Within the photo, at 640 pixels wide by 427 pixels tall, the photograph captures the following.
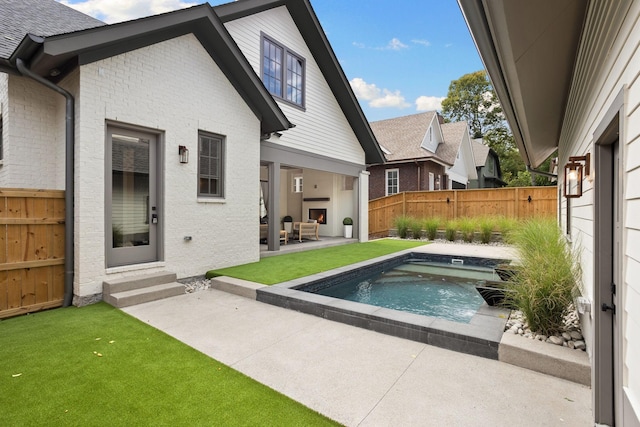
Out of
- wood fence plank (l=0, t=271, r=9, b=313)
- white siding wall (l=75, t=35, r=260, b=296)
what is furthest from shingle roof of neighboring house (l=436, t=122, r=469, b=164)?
wood fence plank (l=0, t=271, r=9, b=313)

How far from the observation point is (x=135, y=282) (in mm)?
5387

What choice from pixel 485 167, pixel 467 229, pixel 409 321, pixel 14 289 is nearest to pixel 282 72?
pixel 14 289

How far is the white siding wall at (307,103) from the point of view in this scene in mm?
8492

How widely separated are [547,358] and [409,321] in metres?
1.37

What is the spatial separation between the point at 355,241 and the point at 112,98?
358 inches

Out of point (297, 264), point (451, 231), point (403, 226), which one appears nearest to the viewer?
point (297, 264)

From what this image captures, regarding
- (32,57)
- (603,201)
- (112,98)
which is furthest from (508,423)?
(32,57)

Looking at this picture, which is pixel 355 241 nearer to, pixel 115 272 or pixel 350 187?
pixel 350 187

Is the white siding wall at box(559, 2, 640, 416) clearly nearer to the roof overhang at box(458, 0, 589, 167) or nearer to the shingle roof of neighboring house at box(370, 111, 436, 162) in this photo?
the roof overhang at box(458, 0, 589, 167)

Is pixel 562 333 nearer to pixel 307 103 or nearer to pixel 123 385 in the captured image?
pixel 123 385

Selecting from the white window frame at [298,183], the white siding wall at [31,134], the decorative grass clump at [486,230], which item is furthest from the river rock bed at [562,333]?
the white window frame at [298,183]

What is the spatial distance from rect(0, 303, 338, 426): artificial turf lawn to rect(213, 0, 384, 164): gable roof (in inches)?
274

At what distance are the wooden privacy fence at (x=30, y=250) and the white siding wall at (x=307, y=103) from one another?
210 inches

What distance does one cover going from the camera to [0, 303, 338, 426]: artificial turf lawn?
2.39m
